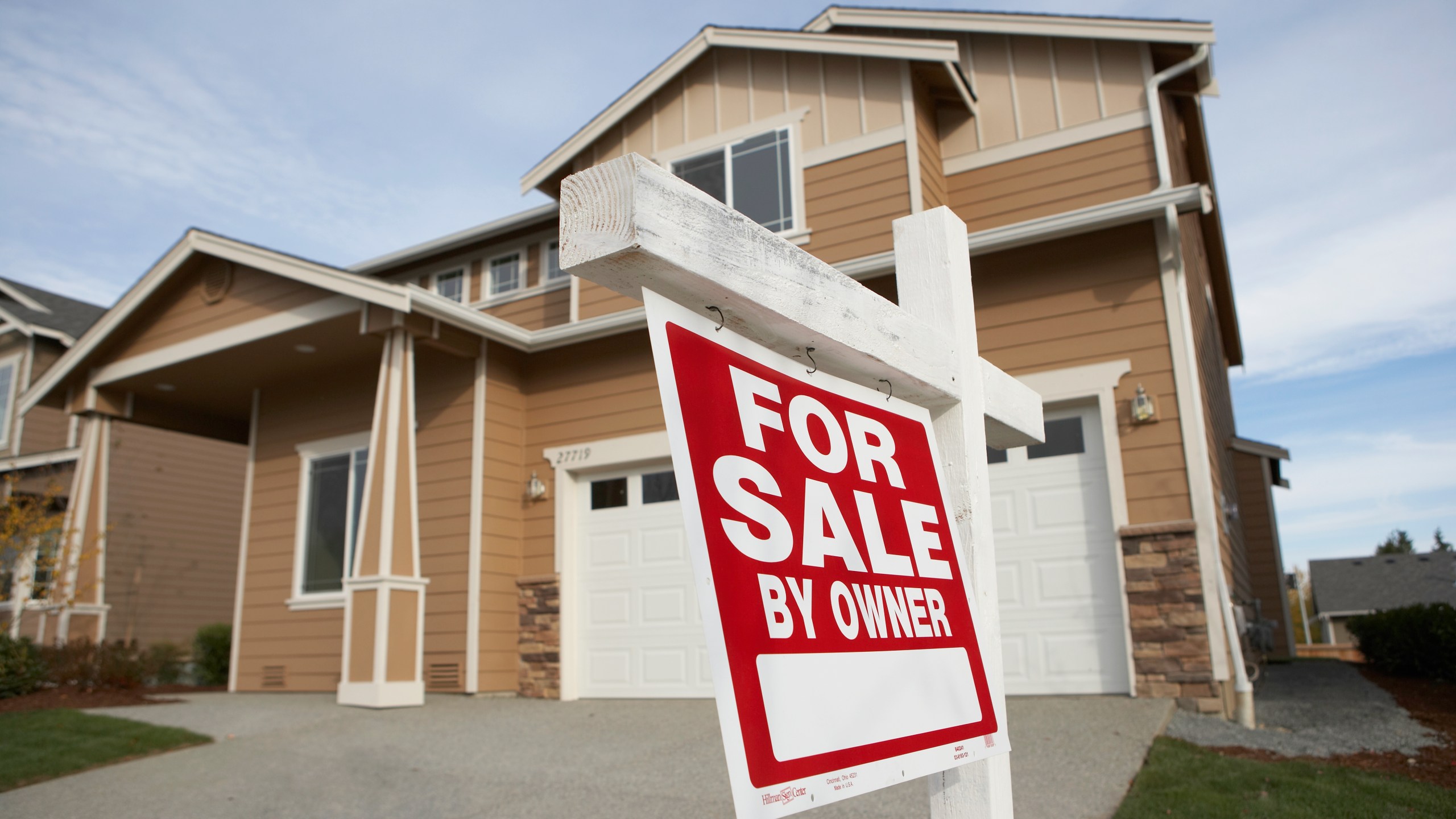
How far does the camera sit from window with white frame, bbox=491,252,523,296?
11398 mm

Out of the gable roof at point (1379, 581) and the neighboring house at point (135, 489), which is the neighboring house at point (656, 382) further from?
the gable roof at point (1379, 581)

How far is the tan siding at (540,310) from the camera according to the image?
10445 mm

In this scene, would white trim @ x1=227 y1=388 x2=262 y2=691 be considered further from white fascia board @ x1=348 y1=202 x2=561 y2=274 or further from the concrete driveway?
the concrete driveway

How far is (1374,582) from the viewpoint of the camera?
29.9m

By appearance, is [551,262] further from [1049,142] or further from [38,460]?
[38,460]

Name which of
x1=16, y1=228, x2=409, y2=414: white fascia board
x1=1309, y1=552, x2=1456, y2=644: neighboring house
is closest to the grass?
x1=16, y1=228, x2=409, y2=414: white fascia board

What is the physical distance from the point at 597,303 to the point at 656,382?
1.20 meters

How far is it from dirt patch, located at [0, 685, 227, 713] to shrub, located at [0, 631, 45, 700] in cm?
8

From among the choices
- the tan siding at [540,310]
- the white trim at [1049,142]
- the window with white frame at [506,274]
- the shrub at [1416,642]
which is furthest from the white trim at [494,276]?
the shrub at [1416,642]

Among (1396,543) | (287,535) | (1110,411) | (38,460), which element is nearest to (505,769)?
(1110,411)

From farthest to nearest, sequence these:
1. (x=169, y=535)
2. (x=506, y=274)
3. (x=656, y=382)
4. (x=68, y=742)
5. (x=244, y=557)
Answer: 1. (x=169, y=535)
2. (x=506, y=274)
3. (x=244, y=557)
4. (x=656, y=382)
5. (x=68, y=742)

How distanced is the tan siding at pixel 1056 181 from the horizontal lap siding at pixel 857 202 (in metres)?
0.83

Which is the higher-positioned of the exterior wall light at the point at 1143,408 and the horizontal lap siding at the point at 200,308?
the horizontal lap siding at the point at 200,308

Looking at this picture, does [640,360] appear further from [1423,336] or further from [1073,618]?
[1423,336]
